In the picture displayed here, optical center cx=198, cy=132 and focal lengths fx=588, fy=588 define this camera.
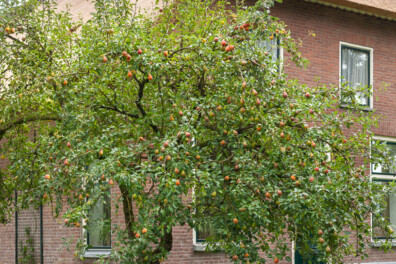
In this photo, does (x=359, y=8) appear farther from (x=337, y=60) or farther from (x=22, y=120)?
(x=22, y=120)

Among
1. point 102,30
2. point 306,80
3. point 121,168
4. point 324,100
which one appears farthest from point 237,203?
point 306,80

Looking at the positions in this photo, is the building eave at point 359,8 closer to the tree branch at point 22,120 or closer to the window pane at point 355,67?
the window pane at point 355,67

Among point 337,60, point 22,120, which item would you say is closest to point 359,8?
point 337,60

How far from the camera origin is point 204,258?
10867mm

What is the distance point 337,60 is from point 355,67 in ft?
2.21

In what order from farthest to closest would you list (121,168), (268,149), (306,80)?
(306,80) → (268,149) → (121,168)

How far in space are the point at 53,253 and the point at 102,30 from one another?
7557mm

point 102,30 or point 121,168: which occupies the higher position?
point 102,30

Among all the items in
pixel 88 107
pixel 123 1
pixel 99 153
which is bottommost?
pixel 99 153

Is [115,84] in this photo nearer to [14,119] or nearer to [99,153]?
[99,153]

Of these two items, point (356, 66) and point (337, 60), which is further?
point (356, 66)

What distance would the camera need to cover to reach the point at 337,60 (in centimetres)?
Answer: 1304

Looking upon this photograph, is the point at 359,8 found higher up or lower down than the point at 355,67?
higher up

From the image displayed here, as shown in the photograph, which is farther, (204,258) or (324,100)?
(204,258)
